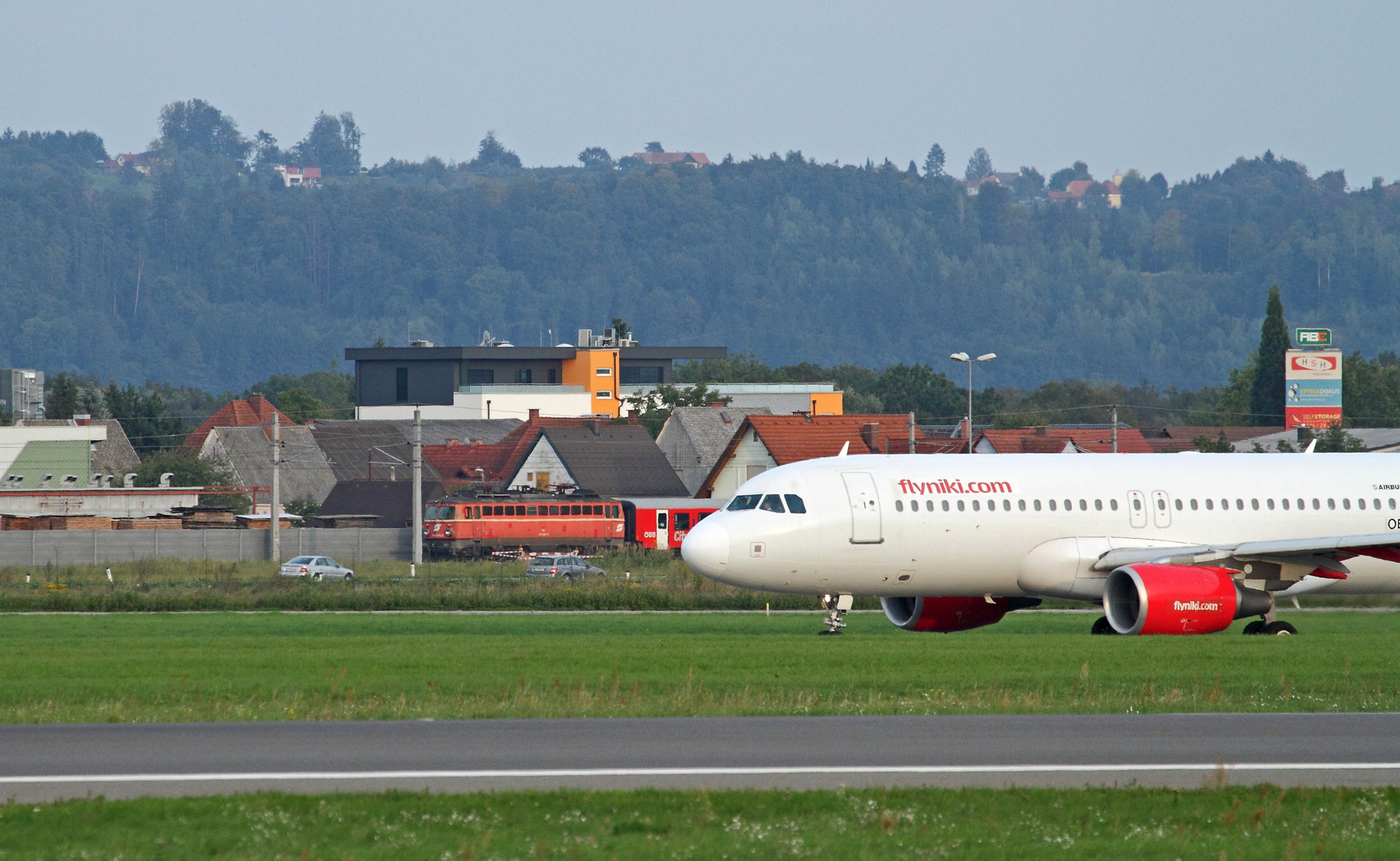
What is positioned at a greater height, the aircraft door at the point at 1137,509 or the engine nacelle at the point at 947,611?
the aircraft door at the point at 1137,509

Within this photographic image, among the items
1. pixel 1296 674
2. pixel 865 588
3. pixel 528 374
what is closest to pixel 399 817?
pixel 1296 674

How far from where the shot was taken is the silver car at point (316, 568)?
7312 cm

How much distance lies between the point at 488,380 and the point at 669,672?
512 ft

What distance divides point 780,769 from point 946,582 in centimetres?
1805

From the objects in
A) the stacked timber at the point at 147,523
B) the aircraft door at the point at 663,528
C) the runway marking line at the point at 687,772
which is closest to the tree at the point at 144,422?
the stacked timber at the point at 147,523

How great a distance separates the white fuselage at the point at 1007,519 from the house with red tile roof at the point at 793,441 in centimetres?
5416

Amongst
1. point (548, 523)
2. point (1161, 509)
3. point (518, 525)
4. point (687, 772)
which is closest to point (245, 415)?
point (548, 523)

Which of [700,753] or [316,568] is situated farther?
[316,568]

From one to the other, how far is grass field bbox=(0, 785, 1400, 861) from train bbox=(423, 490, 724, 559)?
70.0 m

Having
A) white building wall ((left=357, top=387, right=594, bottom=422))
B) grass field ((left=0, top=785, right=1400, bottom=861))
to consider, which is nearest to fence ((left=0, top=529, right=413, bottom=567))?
grass field ((left=0, top=785, right=1400, bottom=861))

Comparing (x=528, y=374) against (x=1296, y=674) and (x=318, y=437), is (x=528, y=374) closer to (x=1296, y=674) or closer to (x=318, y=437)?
(x=318, y=437)

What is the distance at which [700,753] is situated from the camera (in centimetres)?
1711

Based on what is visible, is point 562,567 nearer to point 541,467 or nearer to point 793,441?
point 793,441

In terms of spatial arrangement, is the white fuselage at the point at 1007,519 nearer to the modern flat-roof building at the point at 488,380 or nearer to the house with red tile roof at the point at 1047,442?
the house with red tile roof at the point at 1047,442
